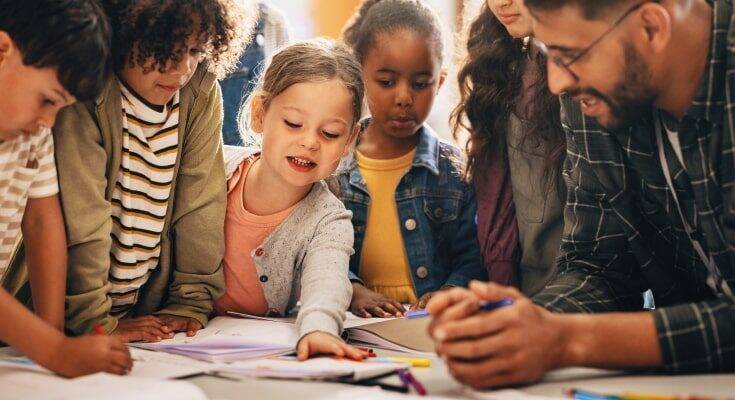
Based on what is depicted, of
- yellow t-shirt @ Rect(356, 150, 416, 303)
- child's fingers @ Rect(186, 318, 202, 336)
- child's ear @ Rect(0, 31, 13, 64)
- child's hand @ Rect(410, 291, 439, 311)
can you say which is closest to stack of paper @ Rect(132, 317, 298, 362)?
child's fingers @ Rect(186, 318, 202, 336)

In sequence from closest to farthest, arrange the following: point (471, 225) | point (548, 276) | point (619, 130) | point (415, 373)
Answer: point (415, 373)
point (619, 130)
point (548, 276)
point (471, 225)

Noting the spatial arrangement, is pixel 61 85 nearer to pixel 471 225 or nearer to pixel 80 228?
pixel 80 228

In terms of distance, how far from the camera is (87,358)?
135 centimetres

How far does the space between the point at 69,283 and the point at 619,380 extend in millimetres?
1024

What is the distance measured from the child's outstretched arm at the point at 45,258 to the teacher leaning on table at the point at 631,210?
2.43 feet

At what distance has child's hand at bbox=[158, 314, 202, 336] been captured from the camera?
177 cm

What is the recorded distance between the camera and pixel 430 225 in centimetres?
222

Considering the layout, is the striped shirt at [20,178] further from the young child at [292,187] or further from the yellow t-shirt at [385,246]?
the yellow t-shirt at [385,246]

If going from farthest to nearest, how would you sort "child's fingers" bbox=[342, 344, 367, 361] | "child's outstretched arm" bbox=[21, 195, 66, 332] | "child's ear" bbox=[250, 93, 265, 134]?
"child's ear" bbox=[250, 93, 265, 134] < "child's outstretched arm" bbox=[21, 195, 66, 332] < "child's fingers" bbox=[342, 344, 367, 361]

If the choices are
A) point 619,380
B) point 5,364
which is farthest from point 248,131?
point 619,380

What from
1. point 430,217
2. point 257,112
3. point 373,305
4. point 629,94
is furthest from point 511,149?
point 629,94

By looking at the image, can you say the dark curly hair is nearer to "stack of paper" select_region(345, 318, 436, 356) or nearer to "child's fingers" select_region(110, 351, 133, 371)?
"stack of paper" select_region(345, 318, 436, 356)

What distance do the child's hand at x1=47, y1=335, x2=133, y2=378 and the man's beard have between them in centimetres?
83

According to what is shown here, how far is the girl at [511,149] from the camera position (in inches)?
79.8
